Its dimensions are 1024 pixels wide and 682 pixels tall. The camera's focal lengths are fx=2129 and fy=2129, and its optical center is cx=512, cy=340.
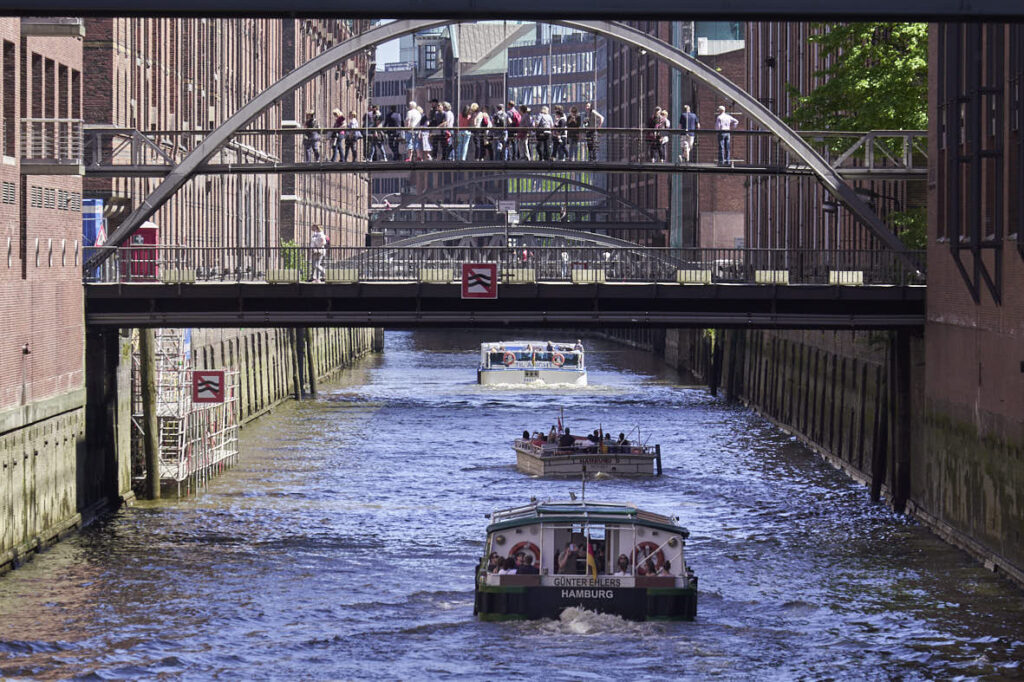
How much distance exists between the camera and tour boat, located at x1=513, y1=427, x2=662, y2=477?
225 feet

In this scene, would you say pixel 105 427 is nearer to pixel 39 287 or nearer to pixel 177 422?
pixel 177 422

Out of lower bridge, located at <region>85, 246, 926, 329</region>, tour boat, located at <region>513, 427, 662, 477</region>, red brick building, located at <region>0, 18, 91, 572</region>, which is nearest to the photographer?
red brick building, located at <region>0, 18, 91, 572</region>

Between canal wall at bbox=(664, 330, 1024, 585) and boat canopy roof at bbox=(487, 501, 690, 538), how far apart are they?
7.45m

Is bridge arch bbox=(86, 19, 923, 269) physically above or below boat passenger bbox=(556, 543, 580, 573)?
above

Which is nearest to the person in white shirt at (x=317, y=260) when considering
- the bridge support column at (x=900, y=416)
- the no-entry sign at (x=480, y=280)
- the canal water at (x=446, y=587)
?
the no-entry sign at (x=480, y=280)

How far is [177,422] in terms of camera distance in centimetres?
6031

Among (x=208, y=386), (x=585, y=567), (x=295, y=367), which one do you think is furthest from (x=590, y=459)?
(x=295, y=367)

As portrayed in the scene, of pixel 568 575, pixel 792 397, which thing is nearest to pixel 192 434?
pixel 568 575

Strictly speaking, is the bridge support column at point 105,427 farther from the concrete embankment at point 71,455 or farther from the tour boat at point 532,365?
the tour boat at point 532,365

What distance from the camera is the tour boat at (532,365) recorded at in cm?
11606

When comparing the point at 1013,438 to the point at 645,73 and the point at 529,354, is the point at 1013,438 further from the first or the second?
the point at 645,73

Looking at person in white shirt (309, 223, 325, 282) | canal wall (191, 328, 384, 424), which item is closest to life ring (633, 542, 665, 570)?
person in white shirt (309, 223, 325, 282)

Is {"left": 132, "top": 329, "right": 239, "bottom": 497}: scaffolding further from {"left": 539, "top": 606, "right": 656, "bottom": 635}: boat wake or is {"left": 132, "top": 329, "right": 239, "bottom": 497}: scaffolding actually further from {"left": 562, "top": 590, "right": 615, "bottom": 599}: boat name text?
{"left": 539, "top": 606, "right": 656, "bottom": 635}: boat wake

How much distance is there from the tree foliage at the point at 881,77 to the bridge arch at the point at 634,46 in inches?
99.8
